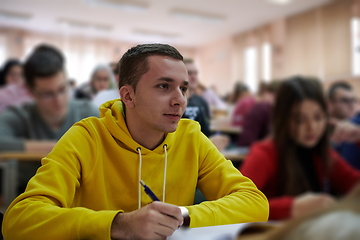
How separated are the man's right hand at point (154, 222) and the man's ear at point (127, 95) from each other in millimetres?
115

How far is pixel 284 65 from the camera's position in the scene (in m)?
6.65

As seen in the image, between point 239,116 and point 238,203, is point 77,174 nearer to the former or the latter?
point 238,203

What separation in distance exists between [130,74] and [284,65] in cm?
667

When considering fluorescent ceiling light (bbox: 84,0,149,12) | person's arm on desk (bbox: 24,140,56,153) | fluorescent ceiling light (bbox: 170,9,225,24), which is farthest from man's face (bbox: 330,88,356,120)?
fluorescent ceiling light (bbox: 84,0,149,12)

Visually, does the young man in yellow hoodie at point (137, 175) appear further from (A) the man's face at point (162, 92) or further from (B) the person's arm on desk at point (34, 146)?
(B) the person's arm on desk at point (34, 146)

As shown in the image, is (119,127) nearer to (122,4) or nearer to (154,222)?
(154,222)

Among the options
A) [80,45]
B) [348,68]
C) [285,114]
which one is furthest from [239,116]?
[80,45]

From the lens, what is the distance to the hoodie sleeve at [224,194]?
42 cm

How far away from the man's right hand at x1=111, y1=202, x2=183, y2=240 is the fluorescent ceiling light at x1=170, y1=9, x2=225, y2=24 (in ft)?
20.2

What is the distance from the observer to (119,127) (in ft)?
1.46

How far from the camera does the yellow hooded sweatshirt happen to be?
41cm

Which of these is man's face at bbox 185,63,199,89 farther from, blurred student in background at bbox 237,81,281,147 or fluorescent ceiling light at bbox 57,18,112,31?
fluorescent ceiling light at bbox 57,18,112,31

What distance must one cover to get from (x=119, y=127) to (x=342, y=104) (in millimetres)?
2866

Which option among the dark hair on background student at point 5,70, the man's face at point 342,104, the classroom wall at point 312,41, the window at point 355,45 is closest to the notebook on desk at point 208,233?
the man's face at point 342,104
